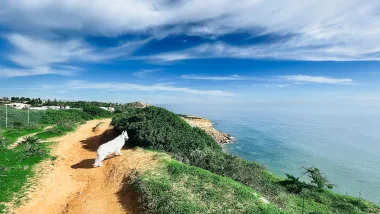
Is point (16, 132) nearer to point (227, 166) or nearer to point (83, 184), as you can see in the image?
point (83, 184)

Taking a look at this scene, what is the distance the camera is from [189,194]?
835 centimetres

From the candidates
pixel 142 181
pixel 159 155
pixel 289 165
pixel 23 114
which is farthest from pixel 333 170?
pixel 23 114

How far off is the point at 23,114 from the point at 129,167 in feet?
92.5

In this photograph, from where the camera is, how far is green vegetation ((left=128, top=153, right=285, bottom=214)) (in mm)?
7586

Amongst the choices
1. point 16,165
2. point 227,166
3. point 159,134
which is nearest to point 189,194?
point 227,166

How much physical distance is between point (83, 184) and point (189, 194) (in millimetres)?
5744

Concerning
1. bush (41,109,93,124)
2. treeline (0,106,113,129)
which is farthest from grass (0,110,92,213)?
bush (41,109,93,124)

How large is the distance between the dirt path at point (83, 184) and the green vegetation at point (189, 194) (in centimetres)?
74

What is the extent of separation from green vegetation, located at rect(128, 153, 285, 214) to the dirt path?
74cm

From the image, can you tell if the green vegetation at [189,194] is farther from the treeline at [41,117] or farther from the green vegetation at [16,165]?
the treeline at [41,117]

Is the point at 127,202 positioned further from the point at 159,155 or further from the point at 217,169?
the point at 217,169

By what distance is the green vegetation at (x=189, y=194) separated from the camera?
7.59m

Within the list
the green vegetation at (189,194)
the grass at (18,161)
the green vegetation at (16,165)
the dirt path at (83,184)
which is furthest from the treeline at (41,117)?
the green vegetation at (189,194)

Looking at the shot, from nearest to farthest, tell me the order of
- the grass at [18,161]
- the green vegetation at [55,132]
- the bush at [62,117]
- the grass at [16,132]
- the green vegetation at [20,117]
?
the grass at [18,161]
the grass at [16,132]
the green vegetation at [55,132]
the green vegetation at [20,117]
the bush at [62,117]
